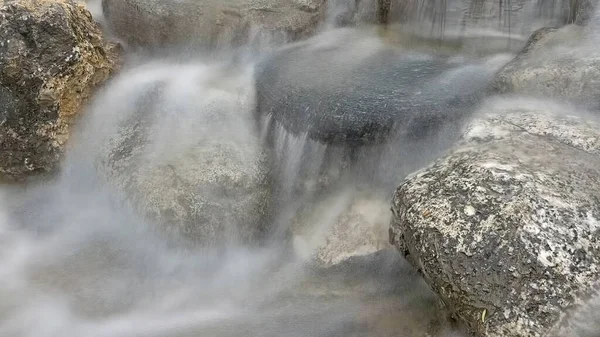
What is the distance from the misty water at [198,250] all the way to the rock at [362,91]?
6.2 inches

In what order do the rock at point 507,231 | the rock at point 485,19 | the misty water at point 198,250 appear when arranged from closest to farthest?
the rock at point 507,231 < the misty water at point 198,250 < the rock at point 485,19

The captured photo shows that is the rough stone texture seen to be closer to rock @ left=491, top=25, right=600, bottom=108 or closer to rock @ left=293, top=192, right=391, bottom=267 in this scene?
rock @ left=293, top=192, right=391, bottom=267

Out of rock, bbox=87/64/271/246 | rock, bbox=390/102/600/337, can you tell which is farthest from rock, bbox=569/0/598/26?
rock, bbox=87/64/271/246

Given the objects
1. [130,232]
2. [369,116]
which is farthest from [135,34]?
[369,116]

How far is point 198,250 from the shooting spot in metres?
5.29

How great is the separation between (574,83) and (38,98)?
18.9 feet

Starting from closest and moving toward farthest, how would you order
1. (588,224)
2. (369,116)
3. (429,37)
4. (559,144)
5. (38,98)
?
(588,224)
(559,144)
(369,116)
(38,98)
(429,37)

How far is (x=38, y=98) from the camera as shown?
605cm

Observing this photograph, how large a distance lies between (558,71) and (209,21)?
14.0ft

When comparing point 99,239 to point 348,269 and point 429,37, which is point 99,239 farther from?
point 429,37

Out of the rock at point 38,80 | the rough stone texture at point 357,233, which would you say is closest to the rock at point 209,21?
the rock at point 38,80

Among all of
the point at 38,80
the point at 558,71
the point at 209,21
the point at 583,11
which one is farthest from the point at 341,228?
the point at 583,11

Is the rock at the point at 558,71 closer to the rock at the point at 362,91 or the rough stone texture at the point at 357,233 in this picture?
the rock at the point at 362,91

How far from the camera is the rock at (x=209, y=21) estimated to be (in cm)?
696
